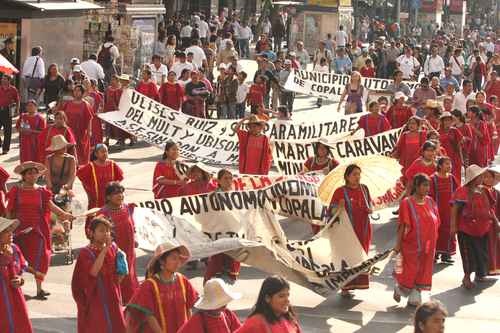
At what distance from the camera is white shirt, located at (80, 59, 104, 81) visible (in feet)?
87.8

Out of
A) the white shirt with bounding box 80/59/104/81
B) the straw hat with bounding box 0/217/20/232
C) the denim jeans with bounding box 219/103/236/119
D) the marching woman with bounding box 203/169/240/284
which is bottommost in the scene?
the marching woman with bounding box 203/169/240/284

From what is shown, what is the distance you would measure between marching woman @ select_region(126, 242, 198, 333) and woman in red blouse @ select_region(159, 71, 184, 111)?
15713 mm

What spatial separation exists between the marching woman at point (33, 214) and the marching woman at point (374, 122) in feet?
27.1

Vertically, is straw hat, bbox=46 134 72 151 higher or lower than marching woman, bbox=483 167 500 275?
higher

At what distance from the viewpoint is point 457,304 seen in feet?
46.1

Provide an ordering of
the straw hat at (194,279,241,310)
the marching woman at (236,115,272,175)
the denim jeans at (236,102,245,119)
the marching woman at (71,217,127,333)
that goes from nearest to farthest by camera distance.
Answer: the straw hat at (194,279,241,310) → the marching woman at (71,217,127,333) → the marching woman at (236,115,272,175) → the denim jeans at (236,102,245,119)

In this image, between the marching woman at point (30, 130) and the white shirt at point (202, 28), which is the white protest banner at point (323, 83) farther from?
the marching woman at point (30, 130)

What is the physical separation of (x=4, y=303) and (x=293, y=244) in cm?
411

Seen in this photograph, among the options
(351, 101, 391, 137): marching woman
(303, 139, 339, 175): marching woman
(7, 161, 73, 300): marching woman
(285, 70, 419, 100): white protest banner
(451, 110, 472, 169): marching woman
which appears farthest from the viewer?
(285, 70, 419, 100): white protest banner

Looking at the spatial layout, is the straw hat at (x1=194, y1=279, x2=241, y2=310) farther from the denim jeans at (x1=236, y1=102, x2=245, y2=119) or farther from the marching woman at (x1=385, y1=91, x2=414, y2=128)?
the denim jeans at (x1=236, y1=102, x2=245, y2=119)

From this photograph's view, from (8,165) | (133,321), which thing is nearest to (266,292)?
(133,321)

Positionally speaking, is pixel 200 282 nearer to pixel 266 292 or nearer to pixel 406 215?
pixel 406 215

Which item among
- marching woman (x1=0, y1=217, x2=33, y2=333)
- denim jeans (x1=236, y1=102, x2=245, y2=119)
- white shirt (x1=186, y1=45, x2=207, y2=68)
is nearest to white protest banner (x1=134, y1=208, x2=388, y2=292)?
marching woman (x1=0, y1=217, x2=33, y2=333)

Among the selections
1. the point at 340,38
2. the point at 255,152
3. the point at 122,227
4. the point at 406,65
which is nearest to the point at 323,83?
the point at 406,65
